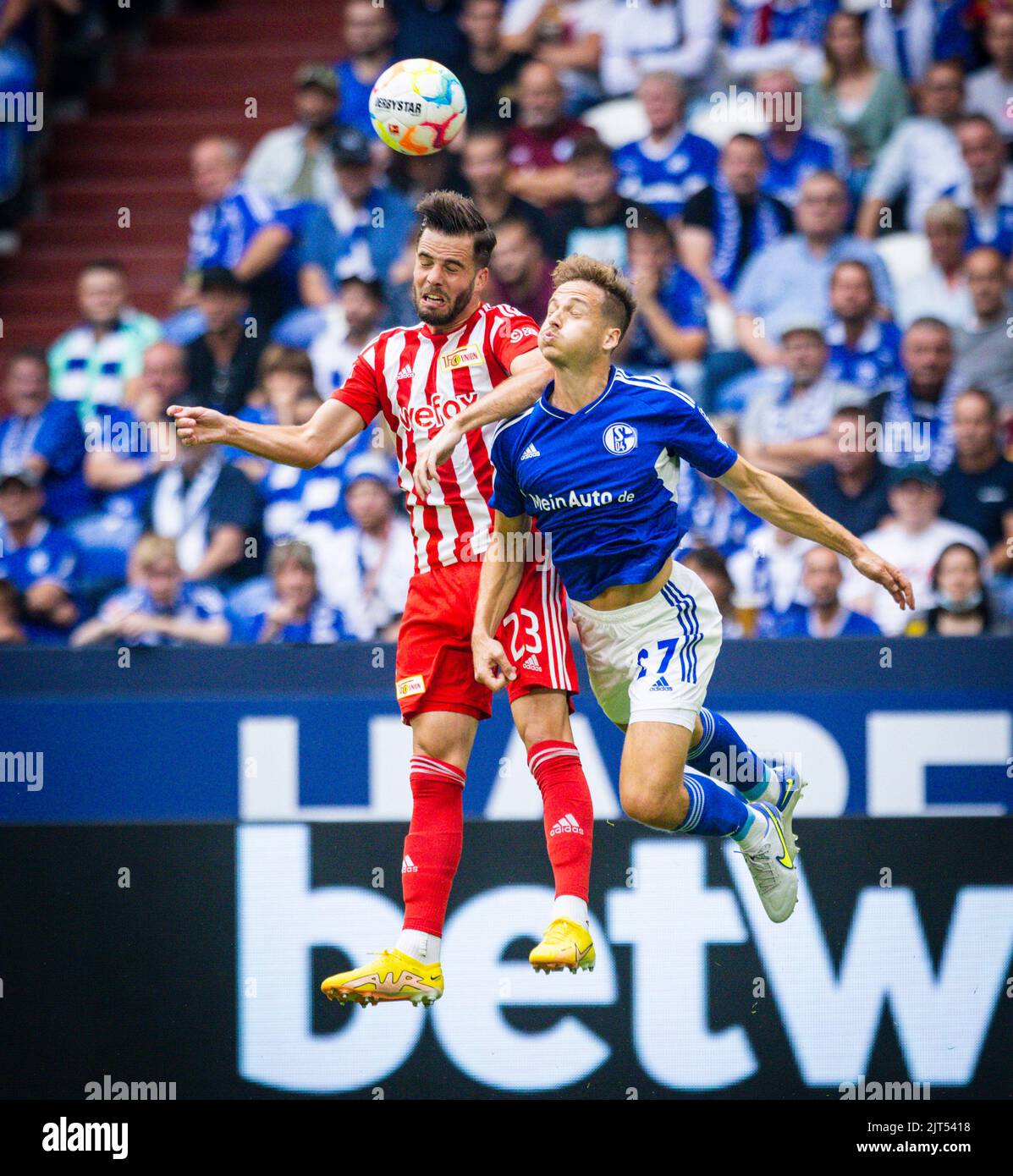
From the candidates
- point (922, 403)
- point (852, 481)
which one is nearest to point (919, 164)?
point (922, 403)

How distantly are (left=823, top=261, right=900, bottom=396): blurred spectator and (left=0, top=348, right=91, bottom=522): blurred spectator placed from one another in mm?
4133

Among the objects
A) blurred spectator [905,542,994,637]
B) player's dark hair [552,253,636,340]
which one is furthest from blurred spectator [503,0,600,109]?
player's dark hair [552,253,636,340]

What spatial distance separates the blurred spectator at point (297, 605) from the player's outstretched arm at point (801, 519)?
3.35 m

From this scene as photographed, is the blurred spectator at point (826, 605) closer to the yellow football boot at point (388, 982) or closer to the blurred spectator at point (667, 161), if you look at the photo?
the blurred spectator at point (667, 161)

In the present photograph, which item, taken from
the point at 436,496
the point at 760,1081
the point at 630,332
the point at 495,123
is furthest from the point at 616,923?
the point at 495,123

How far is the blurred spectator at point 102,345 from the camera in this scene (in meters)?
10.5

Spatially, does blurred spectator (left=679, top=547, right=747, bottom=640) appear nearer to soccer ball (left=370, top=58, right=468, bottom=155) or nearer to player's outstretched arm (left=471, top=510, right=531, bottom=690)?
player's outstretched arm (left=471, top=510, right=531, bottom=690)

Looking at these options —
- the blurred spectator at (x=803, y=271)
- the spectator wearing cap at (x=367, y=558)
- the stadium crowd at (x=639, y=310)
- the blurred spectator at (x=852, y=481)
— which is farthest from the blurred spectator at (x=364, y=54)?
the blurred spectator at (x=852, y=481)

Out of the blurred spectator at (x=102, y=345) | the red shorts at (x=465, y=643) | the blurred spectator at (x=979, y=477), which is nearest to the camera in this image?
the red shorts at (x=465, y=643)

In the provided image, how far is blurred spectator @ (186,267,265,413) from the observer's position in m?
10.1

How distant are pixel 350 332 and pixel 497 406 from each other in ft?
14.6

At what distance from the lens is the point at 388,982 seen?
5598mm

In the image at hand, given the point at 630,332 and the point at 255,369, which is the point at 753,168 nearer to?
the point at 630,332

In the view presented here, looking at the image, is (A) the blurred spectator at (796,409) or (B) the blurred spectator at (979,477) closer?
(B) the blurred spectator at (979,477)
